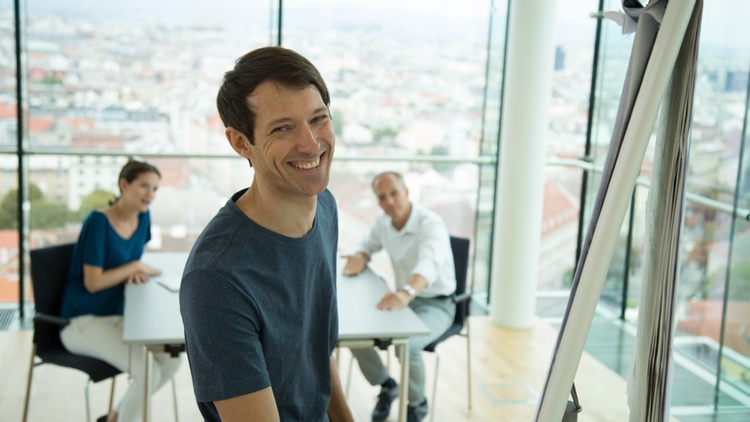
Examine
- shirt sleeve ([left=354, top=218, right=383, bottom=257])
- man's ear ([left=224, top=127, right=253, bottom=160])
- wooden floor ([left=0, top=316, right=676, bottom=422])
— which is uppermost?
man's ear ([left=224, top=127, right=253, bottom=160])

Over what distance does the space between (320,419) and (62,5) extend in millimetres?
4348

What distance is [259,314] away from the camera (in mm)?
1290

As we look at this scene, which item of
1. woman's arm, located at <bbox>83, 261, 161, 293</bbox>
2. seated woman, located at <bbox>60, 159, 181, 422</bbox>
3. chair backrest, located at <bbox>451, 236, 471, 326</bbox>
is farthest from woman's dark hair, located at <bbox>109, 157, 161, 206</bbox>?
chair backrest, located at <bbox>451, 236, 471, 326</bbox>

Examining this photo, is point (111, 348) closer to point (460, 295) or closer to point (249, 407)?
point (460, 295)

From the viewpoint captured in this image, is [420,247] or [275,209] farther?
[420,247]

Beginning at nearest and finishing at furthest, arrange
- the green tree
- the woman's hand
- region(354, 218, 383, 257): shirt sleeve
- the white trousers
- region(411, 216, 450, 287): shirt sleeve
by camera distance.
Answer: the white trousers → the woman's hand → region(411, 216, 450, 287): shirt sleeve → region(354, 218, 383, 257): shirt sleeve → the green tree

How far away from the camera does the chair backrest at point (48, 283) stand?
3.38 m

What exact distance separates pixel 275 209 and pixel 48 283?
2445 mm

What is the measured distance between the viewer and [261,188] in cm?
137

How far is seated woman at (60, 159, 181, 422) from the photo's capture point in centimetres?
335

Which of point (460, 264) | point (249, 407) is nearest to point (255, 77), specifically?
point (249, 407)

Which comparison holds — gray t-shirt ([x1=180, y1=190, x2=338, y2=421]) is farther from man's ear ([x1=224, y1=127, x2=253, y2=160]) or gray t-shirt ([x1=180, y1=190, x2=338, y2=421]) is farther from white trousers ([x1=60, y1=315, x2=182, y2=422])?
white trousers ([x1=60, y1=315, x2=182, y2=422])

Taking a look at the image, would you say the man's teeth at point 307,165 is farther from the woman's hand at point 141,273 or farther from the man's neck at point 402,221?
Result: the man's neck at point 402,221

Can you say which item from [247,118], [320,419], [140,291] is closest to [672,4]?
[247,118]
